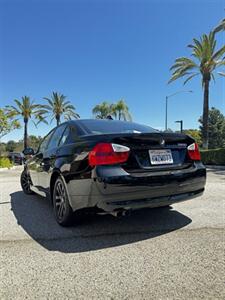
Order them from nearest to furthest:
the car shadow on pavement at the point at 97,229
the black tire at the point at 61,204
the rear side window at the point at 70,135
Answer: the car shadow on pavement at the point at 97,229 < the black tire at the point at 61,204 < the rear side window at the point at 70,135

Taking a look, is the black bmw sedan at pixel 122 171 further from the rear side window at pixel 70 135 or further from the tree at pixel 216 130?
the tree at pixel 216 130

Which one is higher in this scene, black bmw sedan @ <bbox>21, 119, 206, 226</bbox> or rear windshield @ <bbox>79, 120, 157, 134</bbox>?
rear windshield @ <bbox>79, 120, 157, 134</bbox>

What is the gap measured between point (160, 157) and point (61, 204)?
1515 millimetres

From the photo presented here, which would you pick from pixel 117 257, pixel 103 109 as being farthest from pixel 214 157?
pixel 103 109

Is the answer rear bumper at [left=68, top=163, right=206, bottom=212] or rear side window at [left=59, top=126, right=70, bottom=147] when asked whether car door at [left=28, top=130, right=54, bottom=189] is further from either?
rear bumper at [left=68, top=163, right=206, bottom=212]

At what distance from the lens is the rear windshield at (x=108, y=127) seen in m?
3.67

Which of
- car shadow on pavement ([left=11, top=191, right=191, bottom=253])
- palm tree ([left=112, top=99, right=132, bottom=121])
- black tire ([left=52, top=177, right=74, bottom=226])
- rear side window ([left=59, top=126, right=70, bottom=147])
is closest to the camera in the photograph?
car shadow on pavement ([left=11, top=191, right=191, bottom=253])

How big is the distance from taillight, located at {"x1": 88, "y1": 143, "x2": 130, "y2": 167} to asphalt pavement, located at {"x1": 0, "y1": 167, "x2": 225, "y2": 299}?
A: 92 centimetres

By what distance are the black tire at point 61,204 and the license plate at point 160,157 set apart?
121 cm

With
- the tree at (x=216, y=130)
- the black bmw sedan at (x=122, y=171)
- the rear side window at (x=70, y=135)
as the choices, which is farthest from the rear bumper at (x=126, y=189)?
the tree at (x=216, y=130)

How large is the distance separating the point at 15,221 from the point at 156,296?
2657 mm

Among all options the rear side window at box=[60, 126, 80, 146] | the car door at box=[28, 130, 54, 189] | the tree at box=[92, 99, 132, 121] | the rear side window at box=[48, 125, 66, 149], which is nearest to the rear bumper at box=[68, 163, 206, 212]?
the rear side window at box=[60, 126, 80, 146]

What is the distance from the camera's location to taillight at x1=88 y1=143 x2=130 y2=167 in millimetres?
2896

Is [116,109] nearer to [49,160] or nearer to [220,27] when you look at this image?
[220,27]
